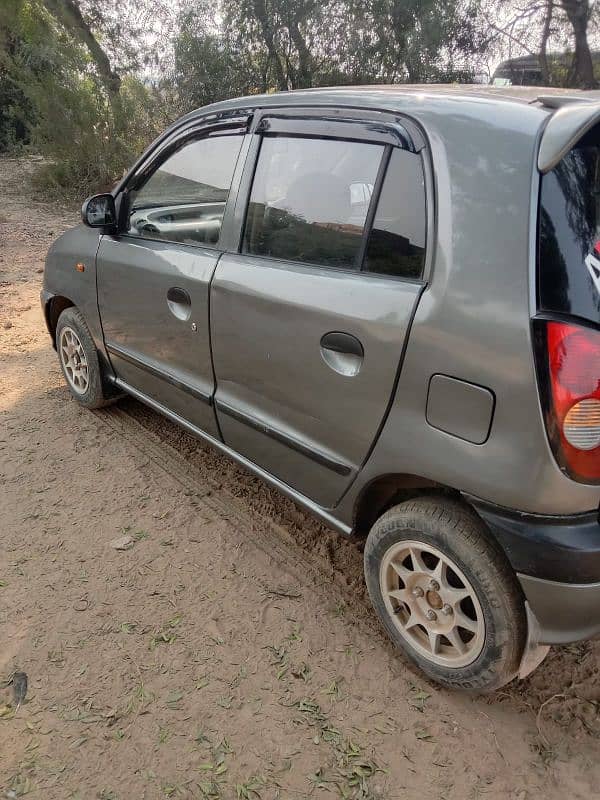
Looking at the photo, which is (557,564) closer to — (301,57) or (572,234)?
(572,234)

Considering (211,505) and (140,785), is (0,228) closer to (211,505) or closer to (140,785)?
(211,505)

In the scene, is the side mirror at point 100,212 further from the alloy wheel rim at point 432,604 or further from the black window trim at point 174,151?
the alloy wheel rim at point 432,604

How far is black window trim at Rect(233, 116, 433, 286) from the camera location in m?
1.86

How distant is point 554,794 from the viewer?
1.79m

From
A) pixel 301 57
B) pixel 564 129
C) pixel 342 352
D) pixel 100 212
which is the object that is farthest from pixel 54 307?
pixel 301 57

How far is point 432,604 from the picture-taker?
6.78 ft

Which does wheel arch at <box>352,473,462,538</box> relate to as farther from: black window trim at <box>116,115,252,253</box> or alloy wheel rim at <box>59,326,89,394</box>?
alloy wheel rim at <box>59,326,89,394</box>

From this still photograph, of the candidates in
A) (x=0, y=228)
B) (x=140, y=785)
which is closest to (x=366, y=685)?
(x=140, y=785)

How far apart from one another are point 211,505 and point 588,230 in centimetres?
217

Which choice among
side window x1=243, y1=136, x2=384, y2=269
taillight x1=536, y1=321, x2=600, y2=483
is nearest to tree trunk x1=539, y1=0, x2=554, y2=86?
side window x1=243, y1=136, x2=384, y2=269

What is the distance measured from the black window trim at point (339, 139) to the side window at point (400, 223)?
2cm

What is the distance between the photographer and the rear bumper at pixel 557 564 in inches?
64.6

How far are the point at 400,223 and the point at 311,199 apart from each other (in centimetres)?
49

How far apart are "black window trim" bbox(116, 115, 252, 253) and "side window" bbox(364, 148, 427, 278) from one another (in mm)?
824
